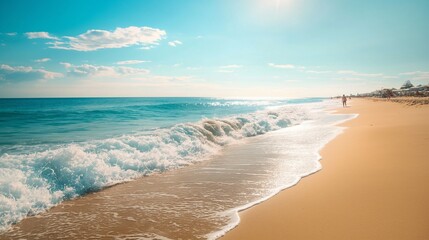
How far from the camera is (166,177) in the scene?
25.7 ft

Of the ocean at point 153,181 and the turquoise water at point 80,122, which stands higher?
the turquoise water at point 80,122

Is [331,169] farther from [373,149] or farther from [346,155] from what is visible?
[373,149]

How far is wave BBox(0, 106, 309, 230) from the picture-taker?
5711 millimetres

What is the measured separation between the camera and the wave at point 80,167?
225 inches

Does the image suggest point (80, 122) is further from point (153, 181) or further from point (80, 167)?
point (153, 181)

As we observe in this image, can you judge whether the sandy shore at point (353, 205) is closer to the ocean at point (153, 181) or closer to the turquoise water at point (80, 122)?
the ocean at point (153, 181)

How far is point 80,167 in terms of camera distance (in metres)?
7.34

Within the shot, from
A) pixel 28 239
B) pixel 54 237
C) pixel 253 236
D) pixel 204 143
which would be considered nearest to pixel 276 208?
pixel 253 236

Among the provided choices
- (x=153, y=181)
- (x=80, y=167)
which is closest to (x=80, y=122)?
(x=80, y=167)

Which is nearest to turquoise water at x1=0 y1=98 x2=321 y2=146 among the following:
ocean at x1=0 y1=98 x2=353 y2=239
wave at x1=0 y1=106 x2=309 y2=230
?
ocean at x1=0 y1=98 x2=353 y2=239

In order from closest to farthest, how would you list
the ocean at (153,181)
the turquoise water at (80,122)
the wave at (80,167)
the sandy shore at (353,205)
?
the sandy shore at (353,205)
the ocean at (153,181)
the wave at (80,167)
the turquoise water at (80,122)

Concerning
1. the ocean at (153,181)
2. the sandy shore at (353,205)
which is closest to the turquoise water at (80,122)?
the ocean at (153,181)

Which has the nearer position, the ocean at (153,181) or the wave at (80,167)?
the ocean at (153,181)

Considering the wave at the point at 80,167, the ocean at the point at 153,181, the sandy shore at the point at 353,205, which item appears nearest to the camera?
the sandy shore at the point at 353,205
